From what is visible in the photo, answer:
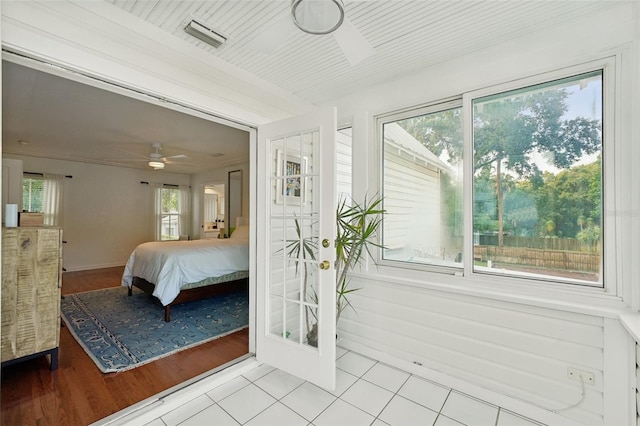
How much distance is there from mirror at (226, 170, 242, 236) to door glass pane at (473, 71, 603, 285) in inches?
211

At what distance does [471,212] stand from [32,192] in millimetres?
7740

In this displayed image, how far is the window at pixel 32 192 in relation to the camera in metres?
5.57

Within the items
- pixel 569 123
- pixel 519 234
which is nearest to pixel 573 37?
pixel 569 123

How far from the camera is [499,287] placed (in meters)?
2.02

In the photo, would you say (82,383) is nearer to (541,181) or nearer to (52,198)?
(541,181)

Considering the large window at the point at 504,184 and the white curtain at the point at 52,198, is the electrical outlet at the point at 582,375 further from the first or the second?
the white curtain at the point at 52,198

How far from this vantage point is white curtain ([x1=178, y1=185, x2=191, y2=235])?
25.8 ft

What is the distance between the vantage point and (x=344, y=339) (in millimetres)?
2801

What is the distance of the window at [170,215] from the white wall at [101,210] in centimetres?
30

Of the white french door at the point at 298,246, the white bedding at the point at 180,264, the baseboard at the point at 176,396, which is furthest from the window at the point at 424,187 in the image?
the white bedding at the point at 180,264

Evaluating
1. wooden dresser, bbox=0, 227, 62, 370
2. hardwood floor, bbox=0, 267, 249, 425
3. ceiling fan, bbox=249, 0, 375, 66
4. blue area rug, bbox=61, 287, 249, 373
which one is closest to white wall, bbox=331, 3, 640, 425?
ceiling fan, bbox=249, 0, 375, 66

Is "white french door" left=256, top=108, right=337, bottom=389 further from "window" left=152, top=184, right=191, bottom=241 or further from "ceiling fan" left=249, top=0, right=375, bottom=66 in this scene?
"window" left=152, top=184, right=191, bottom=241

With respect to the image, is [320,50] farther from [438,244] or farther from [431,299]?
[431,299]

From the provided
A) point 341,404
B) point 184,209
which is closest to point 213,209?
point 184,209
